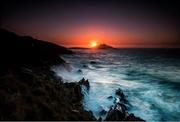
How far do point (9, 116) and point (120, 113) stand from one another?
235 inches

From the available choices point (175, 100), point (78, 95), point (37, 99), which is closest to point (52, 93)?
point (37, 99)

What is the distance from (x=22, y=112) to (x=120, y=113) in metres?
5.54

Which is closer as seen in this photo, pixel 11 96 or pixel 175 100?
pixel 11 96

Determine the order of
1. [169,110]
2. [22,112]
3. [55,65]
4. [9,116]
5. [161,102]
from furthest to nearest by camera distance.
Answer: [55,65], [161,102], [169,110], [22,112], [9,116]

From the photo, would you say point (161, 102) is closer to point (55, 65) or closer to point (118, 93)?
point (118, 93)

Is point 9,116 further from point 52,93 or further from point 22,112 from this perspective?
point 52,93

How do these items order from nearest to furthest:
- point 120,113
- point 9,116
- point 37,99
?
1. point 9,116
2. point 37,99
3. point 120,113

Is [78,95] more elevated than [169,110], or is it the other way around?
[78,95]

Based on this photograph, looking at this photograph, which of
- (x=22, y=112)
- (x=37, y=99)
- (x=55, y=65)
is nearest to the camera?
(x=22, y=112)

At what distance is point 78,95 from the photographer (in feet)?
40.8

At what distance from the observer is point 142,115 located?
36.9ft

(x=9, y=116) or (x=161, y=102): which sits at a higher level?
(x=9, y=116)

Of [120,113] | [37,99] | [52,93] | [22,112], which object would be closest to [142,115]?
[120,113]

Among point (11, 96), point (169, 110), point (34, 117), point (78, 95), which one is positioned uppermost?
point (11, 96)
